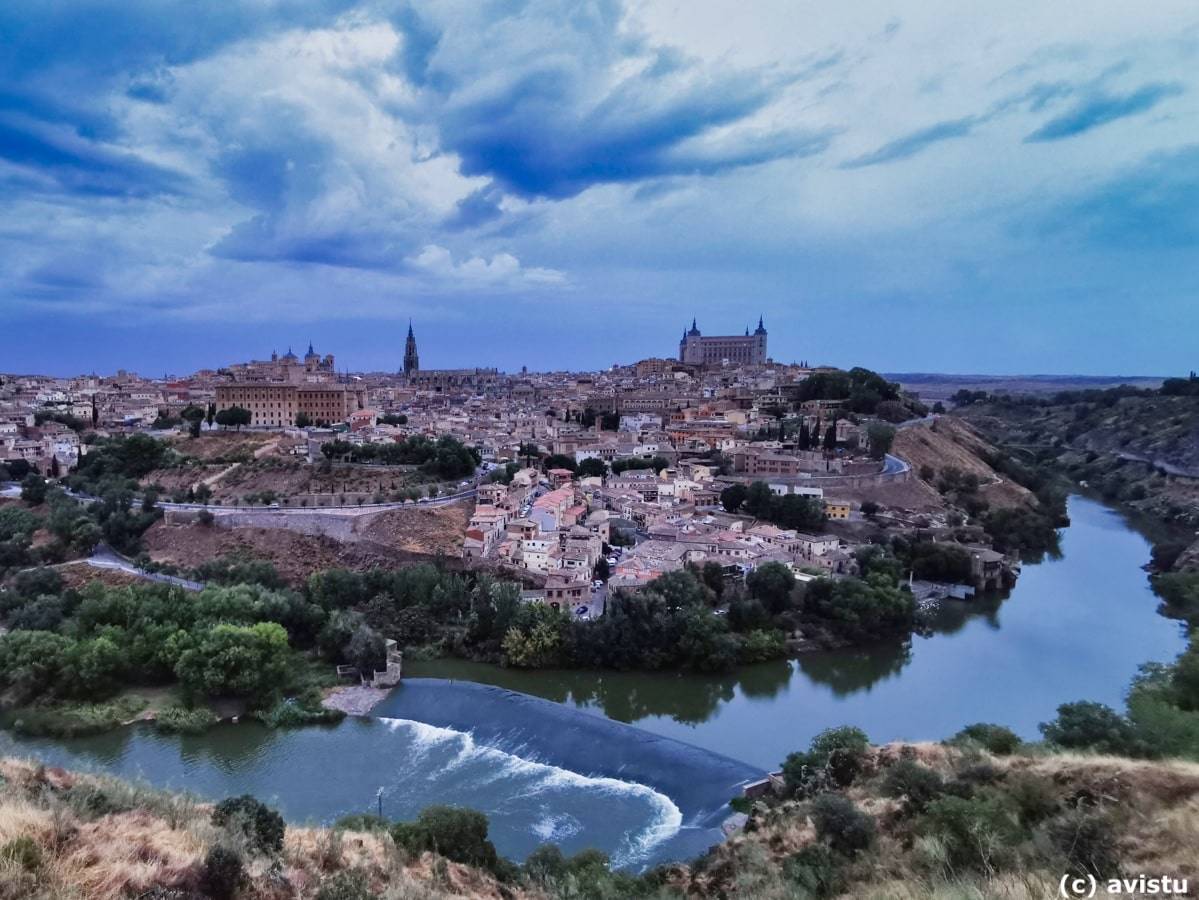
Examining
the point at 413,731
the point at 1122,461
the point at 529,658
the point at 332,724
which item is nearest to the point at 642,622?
the point at 529,658

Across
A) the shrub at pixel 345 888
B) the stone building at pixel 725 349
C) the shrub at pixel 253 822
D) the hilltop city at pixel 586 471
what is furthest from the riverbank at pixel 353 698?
the stone building at pixel 725 349

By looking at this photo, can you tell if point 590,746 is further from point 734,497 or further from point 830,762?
point 734,497

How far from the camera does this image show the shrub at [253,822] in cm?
404

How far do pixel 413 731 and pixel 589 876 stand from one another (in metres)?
5.22

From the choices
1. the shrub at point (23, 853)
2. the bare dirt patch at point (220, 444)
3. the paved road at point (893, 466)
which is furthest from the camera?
the paved road at point (893, 466)

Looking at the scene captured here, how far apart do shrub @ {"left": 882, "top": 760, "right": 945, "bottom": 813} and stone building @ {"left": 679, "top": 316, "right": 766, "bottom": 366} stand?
49.2 metres

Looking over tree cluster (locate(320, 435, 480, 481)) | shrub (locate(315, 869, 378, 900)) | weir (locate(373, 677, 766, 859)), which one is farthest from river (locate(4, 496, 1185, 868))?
tree cluster (locate(320, 435, 480, 481))

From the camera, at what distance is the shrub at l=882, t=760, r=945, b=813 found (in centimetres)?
509

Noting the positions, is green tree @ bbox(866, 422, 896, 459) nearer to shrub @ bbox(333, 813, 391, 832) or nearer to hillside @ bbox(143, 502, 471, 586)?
hillside @ bbox(143, 502, 471, 586)

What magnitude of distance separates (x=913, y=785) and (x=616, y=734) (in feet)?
16.7

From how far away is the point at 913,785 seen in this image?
5.25 meters

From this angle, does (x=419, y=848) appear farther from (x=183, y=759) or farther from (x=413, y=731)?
(x=183, y=759)

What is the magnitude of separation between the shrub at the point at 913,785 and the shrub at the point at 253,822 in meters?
4.10

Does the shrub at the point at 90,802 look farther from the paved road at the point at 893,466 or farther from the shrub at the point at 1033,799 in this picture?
the paved road at the point at 893,466
